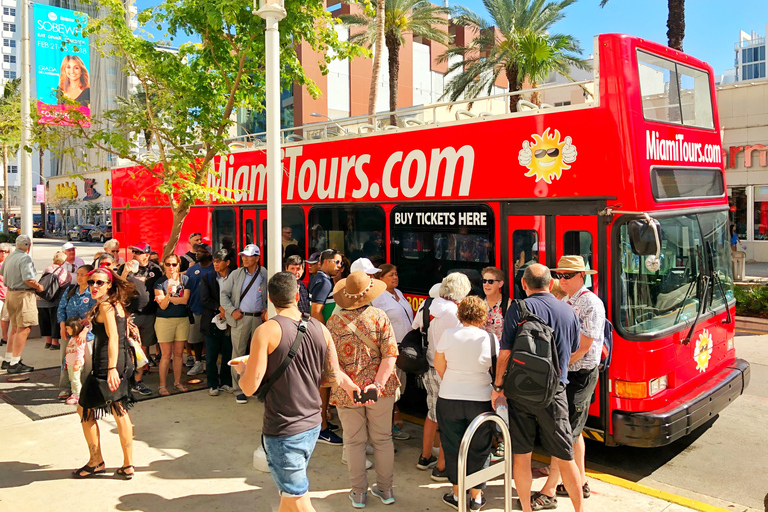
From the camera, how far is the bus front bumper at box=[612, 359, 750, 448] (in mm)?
5539

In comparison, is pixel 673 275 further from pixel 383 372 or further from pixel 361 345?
pixel 361 345

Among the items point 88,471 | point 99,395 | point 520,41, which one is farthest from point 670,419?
point 520,41

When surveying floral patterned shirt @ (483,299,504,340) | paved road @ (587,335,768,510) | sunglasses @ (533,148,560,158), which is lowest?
paved road @ (587,335,768,510)

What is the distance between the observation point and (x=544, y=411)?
15.2 ft

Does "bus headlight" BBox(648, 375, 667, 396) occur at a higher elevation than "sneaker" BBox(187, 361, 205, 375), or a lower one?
higher

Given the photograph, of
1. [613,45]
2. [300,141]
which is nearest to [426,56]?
[300,141]

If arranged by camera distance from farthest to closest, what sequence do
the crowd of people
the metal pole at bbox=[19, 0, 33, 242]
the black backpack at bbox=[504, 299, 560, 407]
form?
the metal pole at bbox=[19, 0, 33, 242] → the black backpack at bbox=[504, 299, 560, 407] → the crowd of people

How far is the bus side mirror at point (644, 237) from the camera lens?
17.5 ft

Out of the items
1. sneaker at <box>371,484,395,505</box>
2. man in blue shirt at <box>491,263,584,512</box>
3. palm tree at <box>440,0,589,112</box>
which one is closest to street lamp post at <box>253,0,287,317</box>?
sneaker at <box>371,484,395,505</box>

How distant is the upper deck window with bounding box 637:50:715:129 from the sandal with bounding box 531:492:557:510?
11.2 feet

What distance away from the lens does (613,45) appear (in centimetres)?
565

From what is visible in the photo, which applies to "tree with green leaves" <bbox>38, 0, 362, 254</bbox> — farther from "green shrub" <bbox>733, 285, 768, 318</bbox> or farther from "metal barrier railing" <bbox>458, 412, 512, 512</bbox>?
"green shrub" <bbox>733, 285, 768, 318</bbox>

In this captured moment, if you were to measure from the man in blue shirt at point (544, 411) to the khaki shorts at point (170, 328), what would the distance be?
4759 millimetres

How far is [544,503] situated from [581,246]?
2.24 meters
